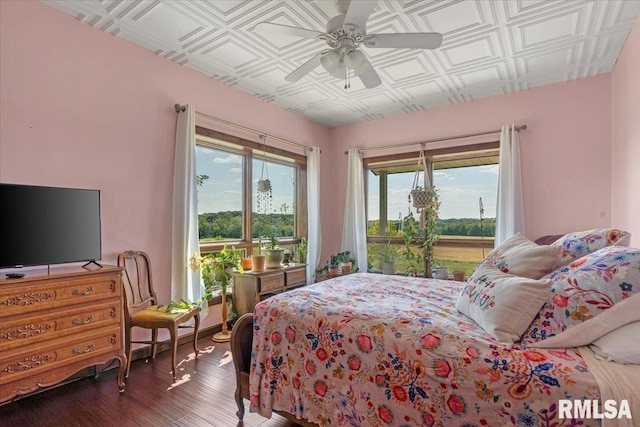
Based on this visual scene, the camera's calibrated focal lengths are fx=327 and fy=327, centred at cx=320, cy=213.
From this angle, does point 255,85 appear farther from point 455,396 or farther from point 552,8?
point 455,396

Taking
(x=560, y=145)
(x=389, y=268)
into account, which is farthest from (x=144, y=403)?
(x=560, y=145)

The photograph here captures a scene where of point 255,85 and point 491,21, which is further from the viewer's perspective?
point 255,85

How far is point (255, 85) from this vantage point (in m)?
3.85

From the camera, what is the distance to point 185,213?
10.6ft

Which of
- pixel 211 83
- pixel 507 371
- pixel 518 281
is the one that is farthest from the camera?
pixel 211 83

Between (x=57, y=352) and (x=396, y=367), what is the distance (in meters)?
2.16

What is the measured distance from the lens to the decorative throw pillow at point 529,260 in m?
1.72

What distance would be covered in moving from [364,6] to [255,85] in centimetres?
219

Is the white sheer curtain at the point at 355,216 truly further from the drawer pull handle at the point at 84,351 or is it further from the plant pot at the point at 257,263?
the drawer pull handle at the point at 84,351

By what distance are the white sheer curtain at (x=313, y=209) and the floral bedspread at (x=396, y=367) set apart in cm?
253

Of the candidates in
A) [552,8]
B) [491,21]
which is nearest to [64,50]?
[491,21]

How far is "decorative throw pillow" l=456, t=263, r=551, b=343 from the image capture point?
1446 mm

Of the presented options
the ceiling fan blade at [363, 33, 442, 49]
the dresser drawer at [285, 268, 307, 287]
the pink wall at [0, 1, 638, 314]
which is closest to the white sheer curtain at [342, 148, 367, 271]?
the pink wall at [0, 1, 638, 314]

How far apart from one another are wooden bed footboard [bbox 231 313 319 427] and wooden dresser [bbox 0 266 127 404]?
3.30 feet
